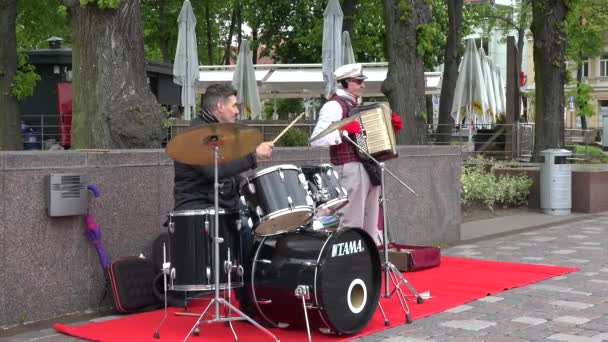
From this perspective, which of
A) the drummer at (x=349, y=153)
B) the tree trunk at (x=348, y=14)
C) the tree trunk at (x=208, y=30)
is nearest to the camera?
the drummer at (x=349, y=153)

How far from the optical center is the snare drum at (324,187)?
646 cm

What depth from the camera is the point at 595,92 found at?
74375mm

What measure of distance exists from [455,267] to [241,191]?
4369 mm

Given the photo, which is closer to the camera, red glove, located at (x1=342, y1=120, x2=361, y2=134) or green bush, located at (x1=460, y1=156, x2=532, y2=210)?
red glove, located at (x1=342, y1=120, x2=361, y2=134)

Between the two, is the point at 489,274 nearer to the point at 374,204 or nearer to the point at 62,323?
the point at 374,204

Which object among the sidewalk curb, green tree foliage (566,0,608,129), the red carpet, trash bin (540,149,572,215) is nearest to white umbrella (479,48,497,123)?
trash bin (540,149,572,215)

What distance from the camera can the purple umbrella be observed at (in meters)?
7.23

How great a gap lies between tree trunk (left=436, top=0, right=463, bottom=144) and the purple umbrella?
17415mm

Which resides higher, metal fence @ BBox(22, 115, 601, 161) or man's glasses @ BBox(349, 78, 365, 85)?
man's glasses @ BBox(349, 78, 365, 85)

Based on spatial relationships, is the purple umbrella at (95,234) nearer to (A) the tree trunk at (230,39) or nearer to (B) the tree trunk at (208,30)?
(B) the tree trunk at (208,30)

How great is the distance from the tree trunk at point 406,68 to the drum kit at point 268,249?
6.55 m

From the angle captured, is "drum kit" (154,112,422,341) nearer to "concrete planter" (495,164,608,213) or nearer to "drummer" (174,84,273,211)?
"drummer" (174,84,273,211)

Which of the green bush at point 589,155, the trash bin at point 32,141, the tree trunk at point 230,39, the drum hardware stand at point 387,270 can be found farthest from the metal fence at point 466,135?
the tree trunk at point 230,39

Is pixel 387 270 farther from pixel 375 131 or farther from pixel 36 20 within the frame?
pixel 36 20
